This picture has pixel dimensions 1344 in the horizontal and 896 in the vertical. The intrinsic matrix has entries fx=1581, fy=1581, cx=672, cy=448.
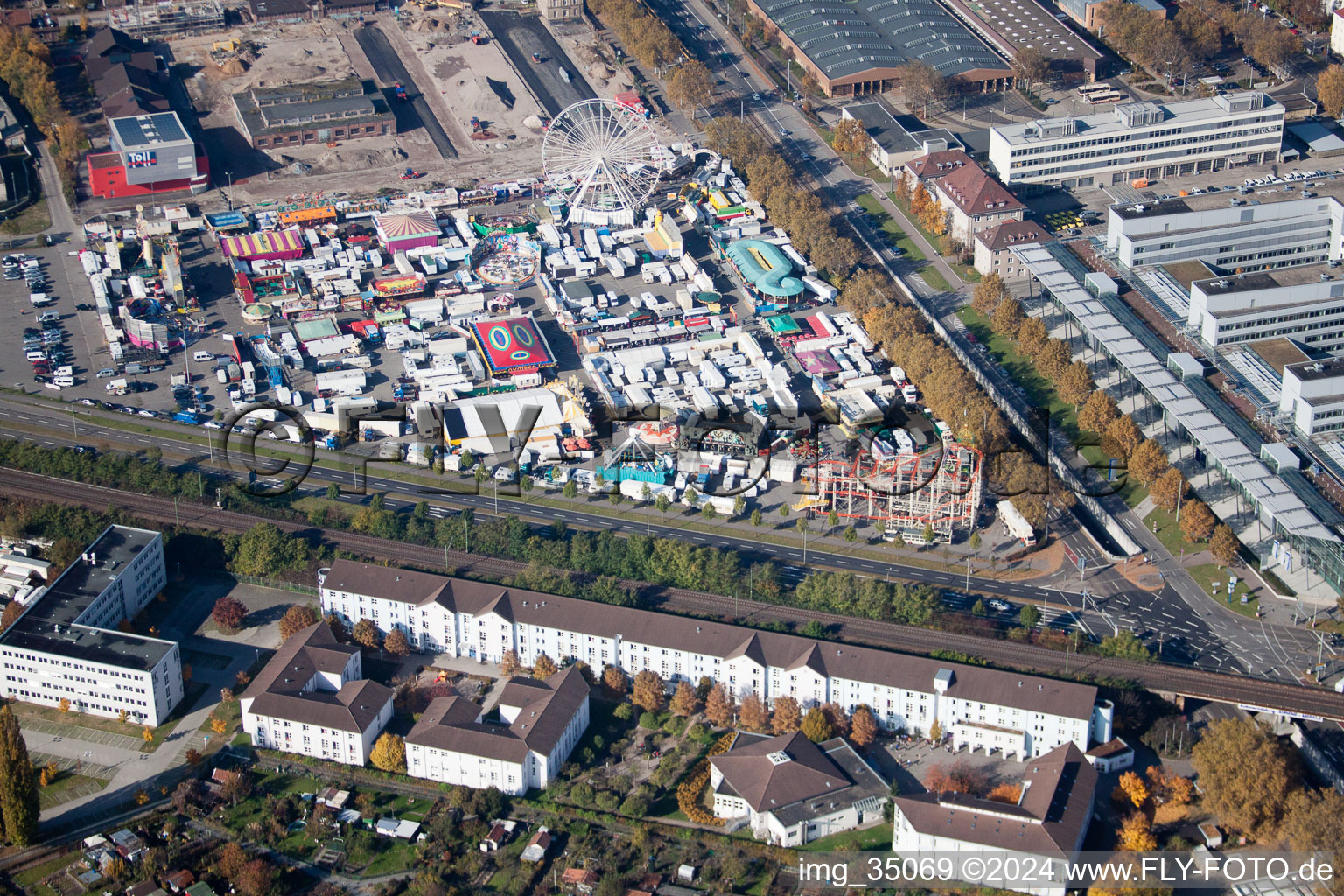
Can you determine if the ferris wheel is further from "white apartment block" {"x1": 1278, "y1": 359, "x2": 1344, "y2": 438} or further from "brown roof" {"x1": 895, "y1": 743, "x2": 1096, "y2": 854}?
"brown roof" {"x1": 895, "y1": 743, "x2": 1096, "y2": 854}

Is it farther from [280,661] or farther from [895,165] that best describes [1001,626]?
[895,165]

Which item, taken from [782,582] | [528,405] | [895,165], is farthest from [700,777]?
[895,165]

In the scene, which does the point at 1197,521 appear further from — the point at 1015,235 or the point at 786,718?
the point at 1015,235

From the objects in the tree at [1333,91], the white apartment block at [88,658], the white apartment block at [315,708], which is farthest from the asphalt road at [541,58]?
the white apartment block at [315,708]

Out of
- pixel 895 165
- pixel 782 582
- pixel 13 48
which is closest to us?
pixel 782 582

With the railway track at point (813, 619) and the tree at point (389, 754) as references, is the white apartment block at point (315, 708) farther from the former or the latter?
the railway track at point (813, 619)

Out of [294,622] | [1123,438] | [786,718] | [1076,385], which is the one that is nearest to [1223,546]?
[1123,438]

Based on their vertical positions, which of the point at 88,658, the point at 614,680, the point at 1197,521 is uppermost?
the point at 88,658
